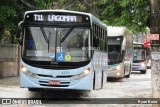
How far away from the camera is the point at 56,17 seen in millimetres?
15828

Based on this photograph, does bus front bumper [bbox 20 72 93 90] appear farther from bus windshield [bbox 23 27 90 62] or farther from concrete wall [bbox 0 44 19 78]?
concrete wall [bbox 0 44 19 78]

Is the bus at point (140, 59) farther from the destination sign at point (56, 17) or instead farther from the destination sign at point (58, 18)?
the destination sign at point (58, 18)

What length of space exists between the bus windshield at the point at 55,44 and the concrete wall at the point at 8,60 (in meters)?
11.0

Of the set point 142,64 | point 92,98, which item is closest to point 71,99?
point 92,98

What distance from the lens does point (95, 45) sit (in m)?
16.5

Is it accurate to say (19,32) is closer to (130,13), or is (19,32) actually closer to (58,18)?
(58,18)

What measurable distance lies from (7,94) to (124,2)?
19.1ft

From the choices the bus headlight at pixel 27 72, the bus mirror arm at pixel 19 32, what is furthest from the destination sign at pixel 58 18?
the bus headlight at pixel 27 72

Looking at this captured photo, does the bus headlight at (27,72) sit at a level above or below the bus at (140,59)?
above

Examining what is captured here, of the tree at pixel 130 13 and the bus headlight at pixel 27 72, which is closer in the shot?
the tree at pixel 130 13

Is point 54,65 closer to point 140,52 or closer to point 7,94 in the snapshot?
point 7,94

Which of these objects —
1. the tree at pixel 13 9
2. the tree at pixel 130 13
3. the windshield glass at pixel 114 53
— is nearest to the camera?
the tree at pixel 130 13

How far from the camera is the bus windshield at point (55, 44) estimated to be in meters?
15.5

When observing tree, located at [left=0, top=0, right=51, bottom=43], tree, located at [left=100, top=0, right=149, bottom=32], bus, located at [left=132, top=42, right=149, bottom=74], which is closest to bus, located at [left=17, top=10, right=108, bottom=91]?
tree, located at [left=100, top=0, right=149, bottom=32]
